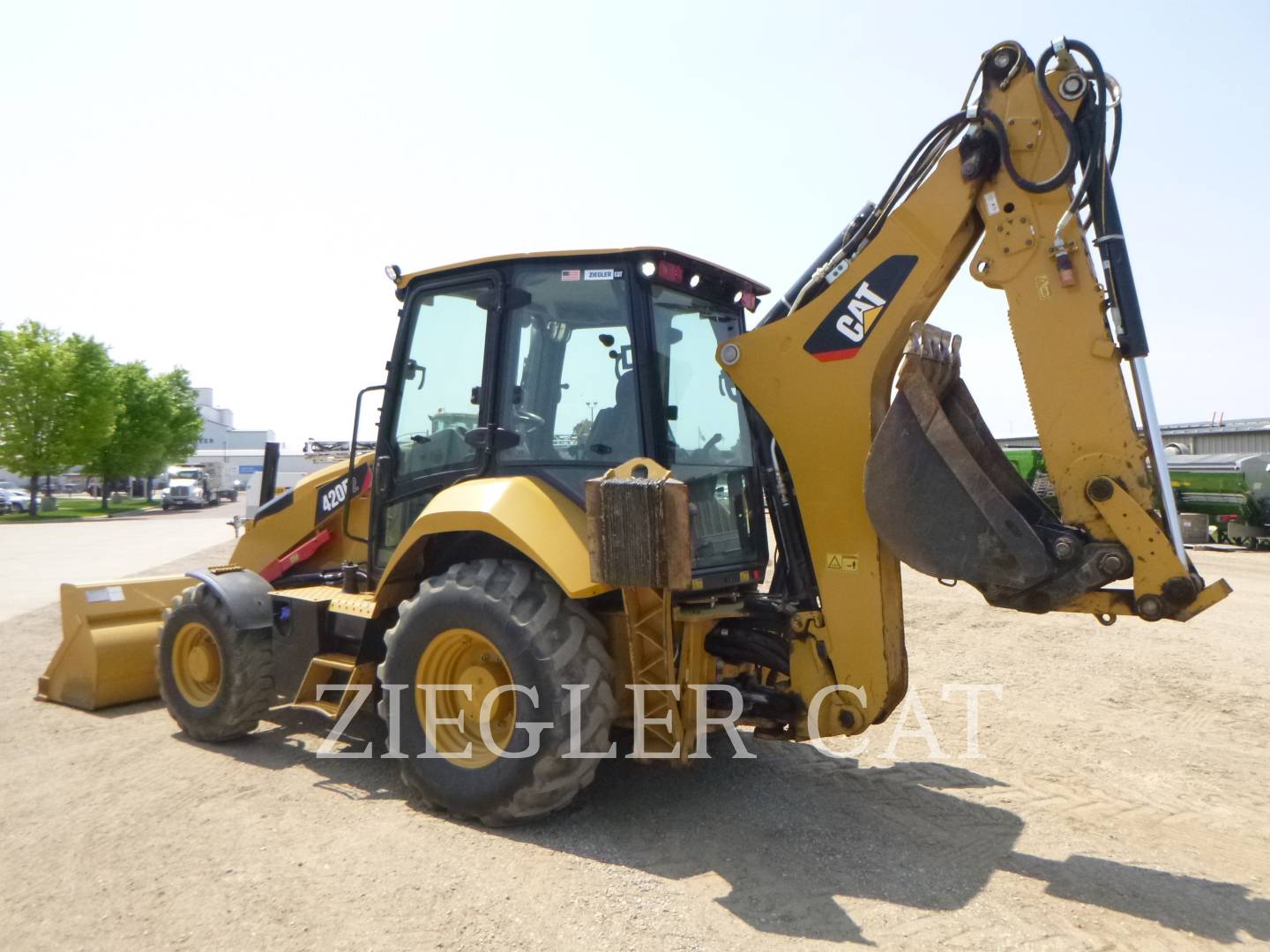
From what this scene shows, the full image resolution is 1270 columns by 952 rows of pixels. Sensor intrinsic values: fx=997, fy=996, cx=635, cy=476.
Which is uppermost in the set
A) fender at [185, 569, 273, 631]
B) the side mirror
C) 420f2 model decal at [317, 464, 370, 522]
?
the side mirror

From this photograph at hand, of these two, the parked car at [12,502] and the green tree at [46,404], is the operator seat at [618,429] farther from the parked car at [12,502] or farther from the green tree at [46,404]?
the parked car at [12,502]

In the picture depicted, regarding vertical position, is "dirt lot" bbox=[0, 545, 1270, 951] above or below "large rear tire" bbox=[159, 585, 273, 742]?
below

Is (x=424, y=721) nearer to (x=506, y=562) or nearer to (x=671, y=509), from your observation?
(x=506, y=562)

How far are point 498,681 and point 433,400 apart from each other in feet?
5.30

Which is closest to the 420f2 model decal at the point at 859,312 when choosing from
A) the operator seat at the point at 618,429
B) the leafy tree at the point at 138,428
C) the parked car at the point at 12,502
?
the operator seat at the point at 618,429

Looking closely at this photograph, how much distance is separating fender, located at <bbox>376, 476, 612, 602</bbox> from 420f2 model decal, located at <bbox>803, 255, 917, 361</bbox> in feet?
4.36

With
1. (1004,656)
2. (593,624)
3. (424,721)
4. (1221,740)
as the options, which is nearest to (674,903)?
(593,624)

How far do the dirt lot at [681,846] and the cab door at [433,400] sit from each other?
5.04 feet

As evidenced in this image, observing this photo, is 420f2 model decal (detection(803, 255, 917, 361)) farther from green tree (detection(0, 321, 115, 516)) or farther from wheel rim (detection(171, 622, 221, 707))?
green tree (detection(0, 321, 115, 516))

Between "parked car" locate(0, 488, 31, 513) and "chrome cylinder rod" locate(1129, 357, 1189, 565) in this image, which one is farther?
"parked car" locate(0, 488, 31, 513)

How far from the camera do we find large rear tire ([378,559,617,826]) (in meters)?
4.27

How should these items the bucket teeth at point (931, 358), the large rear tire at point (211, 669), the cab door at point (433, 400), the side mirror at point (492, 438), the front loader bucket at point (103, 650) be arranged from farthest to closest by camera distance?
the front loader bucket at point (103, 650) < the large rear tire at point (211, 669) < the cab door at point (433, 400) < the side mirror at point (492, 438) < the bucket teeth at point (931, 358)

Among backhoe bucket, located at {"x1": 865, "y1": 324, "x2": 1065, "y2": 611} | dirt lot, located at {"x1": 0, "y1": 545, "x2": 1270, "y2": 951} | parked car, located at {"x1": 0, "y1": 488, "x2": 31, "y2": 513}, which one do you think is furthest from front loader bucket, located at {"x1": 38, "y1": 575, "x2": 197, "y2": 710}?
parked car, located at {"x1": 0, "y1": 488, "x2": 31, "y2": 513}

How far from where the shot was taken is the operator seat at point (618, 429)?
4.61 meters
